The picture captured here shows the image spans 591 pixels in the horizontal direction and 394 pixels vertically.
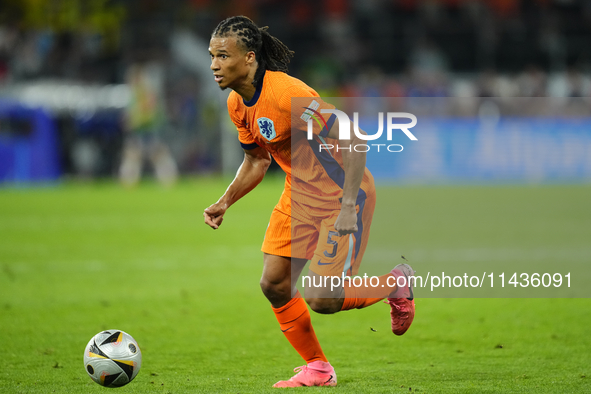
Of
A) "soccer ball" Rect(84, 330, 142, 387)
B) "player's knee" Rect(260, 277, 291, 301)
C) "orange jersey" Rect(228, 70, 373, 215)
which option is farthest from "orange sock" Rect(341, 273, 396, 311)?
"soccer ball" Rect(84, 330, 142, 387)

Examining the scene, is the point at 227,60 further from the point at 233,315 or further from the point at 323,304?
the point at 233,315

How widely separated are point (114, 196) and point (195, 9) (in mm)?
10334

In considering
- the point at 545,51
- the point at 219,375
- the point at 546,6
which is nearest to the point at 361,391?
the point at 219,375

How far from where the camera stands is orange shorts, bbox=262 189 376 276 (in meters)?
4.21

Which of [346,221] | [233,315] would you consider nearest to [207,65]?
[233,315]

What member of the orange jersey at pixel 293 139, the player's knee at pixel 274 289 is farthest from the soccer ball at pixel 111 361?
the orange jersey at pixel 293 139

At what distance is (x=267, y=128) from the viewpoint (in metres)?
4.15

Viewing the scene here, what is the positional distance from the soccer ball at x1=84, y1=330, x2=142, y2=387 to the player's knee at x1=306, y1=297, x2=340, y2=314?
1023mm

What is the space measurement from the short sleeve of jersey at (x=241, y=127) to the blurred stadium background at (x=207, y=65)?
43.4 feet

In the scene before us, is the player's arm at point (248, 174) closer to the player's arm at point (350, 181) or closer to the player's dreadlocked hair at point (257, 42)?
the player's dreadlocked hair at point (257, 42)

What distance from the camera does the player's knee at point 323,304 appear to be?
4180mm

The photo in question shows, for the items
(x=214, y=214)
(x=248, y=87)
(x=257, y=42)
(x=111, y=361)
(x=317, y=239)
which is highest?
(x=257, y=42)

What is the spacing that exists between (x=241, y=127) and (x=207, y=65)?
19.1 meters

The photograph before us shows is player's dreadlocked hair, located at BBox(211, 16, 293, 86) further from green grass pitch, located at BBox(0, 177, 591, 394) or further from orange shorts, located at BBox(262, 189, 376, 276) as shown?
green grass pitch, located at BBox(0, 177, 591, 394)
